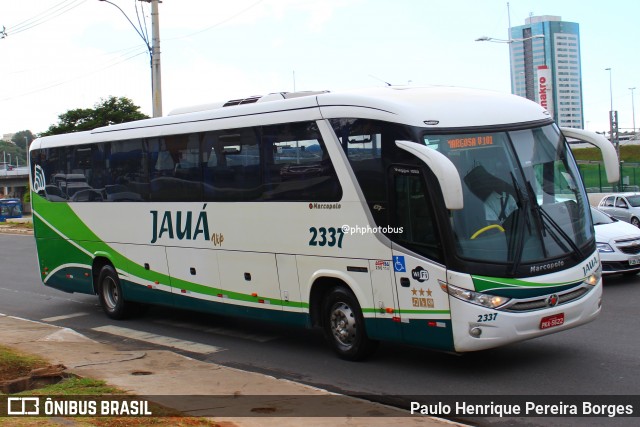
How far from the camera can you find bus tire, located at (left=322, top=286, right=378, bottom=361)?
32.3 ft

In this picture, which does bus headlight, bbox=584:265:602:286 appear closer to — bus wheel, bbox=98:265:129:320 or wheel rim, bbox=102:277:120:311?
bus wheel, bbox=98:265:129:320

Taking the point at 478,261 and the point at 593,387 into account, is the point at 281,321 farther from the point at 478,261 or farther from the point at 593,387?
the point at 593,387

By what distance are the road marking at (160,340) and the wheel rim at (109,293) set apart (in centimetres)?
77

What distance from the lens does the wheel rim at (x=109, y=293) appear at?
48.5 ft

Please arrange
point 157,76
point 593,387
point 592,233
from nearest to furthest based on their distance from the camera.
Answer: point 593,387 < point 592,233 < point 157,76

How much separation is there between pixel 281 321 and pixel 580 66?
97.8 metres

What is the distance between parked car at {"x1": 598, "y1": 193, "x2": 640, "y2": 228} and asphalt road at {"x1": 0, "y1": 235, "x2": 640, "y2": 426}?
15836 mm

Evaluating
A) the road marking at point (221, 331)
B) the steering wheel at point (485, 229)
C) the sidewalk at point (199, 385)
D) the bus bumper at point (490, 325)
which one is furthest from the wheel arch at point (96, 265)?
the steering wheel at point (485, 229)

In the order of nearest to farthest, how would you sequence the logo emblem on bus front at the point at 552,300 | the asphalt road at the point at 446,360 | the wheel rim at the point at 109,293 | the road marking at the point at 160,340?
the asphalt road at the point at 446,360
the logo emblem on bus front at the point at 552,300
the road marking at the point at 160,340
the wheel rim at the point at 109,293

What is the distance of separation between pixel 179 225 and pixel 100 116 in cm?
4534

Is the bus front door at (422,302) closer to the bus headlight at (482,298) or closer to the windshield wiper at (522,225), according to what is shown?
the bus headlight at (482,298)

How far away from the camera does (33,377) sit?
905 cm

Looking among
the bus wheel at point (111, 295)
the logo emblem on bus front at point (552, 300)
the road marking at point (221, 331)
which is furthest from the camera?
the bus wheel at point (111, 295)

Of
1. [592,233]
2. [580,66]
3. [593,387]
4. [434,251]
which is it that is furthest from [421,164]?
[580,66]
